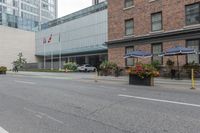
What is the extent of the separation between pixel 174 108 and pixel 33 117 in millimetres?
4315

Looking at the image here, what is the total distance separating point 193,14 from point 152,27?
14.9 ft

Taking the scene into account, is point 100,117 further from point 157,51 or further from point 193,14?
point 157,51

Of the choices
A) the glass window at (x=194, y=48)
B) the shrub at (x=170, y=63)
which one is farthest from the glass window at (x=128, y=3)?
the glass window at (x=194, y=48)

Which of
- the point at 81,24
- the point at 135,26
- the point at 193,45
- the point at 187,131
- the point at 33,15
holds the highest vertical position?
the point at 33,15

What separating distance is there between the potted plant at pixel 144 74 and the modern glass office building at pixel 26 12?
72.5 meters

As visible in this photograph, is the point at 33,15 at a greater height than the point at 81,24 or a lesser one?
greater

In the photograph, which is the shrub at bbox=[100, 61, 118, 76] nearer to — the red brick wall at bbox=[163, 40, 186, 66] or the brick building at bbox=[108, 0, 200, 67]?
the brick building at bbox=[108, 0, 200, 67]

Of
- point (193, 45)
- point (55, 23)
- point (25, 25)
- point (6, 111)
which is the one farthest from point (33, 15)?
point (6, 111)

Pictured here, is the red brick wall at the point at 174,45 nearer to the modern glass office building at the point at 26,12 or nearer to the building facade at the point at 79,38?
the building facade at the point at 79,38

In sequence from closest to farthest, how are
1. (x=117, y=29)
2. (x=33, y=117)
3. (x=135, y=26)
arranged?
1. (x=33, y=117)
2. (x=135, y=26)
3. (x=117, y=29)

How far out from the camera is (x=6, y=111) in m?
8.34

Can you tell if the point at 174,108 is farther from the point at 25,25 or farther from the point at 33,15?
the point at 33,15

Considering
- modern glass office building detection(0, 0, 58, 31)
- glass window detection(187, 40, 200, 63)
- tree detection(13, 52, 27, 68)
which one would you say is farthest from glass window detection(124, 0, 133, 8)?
modern glass office building detection(0, 0, 58, 31)

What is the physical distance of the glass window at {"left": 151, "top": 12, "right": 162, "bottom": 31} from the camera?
Answer: 85.5ft
